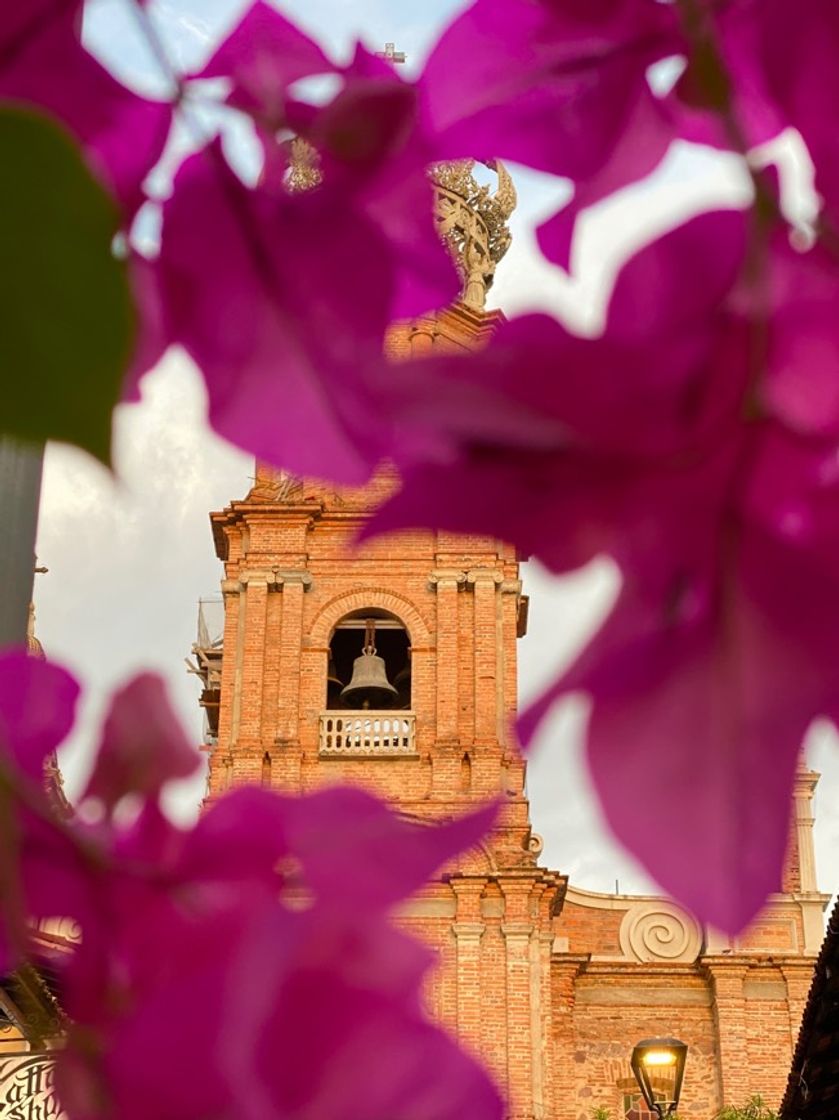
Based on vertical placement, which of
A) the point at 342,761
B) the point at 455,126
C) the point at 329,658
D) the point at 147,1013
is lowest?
the point at 147,1013

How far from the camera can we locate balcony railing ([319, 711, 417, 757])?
44.4ft

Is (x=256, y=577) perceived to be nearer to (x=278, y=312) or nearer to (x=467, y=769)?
(x=467, y=769)

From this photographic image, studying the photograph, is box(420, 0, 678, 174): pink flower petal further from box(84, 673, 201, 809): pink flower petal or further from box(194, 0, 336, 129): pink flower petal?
box(84, 673, 201, 809): pink flower petal

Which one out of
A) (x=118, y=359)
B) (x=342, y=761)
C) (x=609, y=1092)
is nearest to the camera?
(x=118, y=359)

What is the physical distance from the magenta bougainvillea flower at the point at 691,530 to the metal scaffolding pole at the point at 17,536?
160cm

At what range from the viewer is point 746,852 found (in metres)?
0.21

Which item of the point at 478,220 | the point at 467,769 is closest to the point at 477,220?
the point at 478,220

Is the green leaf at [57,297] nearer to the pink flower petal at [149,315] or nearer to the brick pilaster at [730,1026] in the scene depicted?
the pink flower petal at [149,315]

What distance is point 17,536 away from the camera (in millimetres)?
1957

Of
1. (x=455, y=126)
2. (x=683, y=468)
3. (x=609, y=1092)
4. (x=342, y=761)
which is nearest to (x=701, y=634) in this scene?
(x=683, y=468)

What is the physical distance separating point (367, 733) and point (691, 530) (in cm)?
1361

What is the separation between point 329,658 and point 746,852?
1411 centimetres

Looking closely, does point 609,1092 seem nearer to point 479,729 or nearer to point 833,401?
point 479,729

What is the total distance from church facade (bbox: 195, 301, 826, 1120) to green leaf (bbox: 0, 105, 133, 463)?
12190 millimetres
